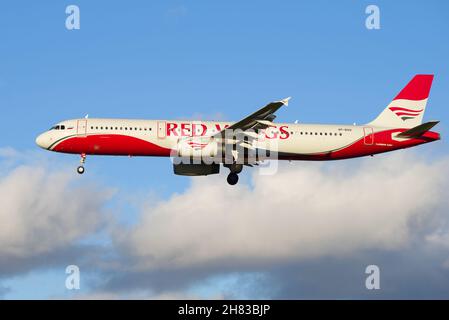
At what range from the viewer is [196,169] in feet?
237

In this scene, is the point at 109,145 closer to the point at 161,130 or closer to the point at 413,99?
the point at 161,130

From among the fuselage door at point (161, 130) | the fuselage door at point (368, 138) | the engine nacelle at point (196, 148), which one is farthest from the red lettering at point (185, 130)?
the fuselage door at point (368, 138)

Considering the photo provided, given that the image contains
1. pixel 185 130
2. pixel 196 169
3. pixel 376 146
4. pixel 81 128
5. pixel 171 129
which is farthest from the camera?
pixel 376 146

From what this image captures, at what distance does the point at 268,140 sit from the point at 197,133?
21.2 ft

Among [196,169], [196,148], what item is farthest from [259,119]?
[196,169]

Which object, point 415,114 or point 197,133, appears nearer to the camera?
point 197,133

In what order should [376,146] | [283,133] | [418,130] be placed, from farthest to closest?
[376,146]
[418,130]
[283,133]

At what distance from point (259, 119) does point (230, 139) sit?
3.85 metres
